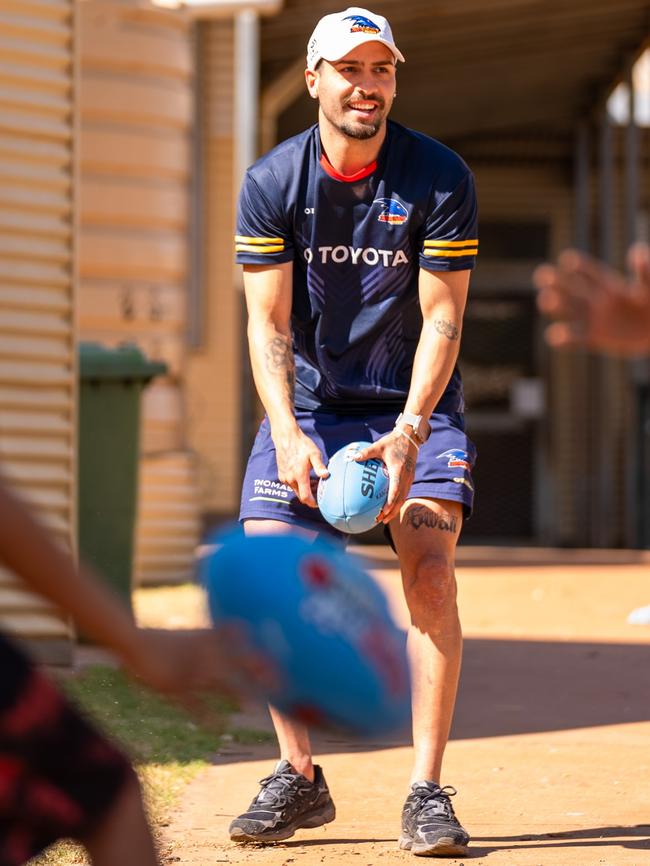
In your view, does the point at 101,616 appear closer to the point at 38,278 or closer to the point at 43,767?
the point at 43,767

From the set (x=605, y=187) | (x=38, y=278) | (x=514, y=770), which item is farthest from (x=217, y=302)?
(x=514, y=770)

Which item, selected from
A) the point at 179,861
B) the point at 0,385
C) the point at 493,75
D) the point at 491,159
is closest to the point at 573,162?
the point at 491,159

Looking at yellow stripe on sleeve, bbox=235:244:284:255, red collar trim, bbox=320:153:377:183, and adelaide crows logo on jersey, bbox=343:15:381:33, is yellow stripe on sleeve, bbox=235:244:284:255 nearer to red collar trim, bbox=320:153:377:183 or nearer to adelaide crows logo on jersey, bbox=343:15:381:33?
red collar trim, bbox=320:153:377:183

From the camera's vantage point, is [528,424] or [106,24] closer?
[106,24]

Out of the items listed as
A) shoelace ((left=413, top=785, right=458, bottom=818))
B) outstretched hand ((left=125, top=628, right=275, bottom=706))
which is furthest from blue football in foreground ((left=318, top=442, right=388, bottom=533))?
outstretched hand ((left=125, top=628, right=275, bottom=706))

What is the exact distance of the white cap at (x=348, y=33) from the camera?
15.4 ft

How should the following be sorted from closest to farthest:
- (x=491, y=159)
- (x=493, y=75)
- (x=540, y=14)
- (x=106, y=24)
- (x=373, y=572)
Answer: (x=373, y=572) < (x=106, y=24) < (x=540, y=14) < (x=493, y=75) < (x=491, y=159)

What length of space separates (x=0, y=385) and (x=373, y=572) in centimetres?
491

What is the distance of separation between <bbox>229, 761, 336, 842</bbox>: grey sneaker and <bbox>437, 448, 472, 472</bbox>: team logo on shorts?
3.24 ft

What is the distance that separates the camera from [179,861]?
450cm

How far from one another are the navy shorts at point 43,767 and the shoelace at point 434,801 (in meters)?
2.45

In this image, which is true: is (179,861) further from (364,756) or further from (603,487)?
(603,487)

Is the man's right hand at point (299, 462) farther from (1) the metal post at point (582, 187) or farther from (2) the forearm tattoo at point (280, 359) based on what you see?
(1) the metal post at point (582, 187)

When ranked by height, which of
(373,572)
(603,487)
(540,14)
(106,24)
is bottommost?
(603,487)
